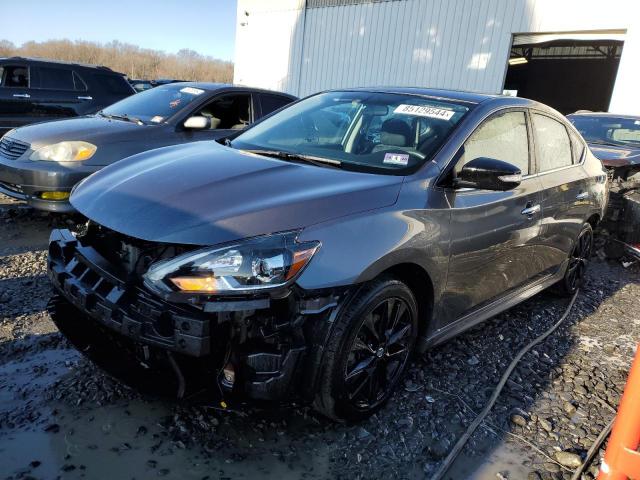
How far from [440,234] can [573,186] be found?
→ 6.23 ft

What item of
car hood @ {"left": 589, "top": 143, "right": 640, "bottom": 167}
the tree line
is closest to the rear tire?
car hood @ {"left": 589, "top": 143, "right": 640, "bottom": 167}

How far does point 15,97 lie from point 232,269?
25.4 ft

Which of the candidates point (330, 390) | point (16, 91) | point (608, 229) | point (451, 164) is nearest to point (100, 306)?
point (330, 390)

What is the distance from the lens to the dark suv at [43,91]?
8.02 metres

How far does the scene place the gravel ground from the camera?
2.21 metres

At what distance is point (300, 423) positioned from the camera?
2547mm

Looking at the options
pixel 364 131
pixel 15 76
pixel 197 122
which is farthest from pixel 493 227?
pixel 15 76

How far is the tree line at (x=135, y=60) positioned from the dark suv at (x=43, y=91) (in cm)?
5871

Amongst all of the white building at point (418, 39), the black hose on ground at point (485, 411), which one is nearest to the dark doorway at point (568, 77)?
the white building at point (418, 39)

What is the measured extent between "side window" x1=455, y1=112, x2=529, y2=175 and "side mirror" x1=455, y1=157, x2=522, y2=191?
10cm

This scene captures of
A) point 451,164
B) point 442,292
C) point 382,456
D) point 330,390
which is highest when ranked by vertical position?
point 451,164

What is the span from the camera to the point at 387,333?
258 centimetres

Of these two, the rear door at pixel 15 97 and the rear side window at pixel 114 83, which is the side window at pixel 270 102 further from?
the rear door at pixel 15 97

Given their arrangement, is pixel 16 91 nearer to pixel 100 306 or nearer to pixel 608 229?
pixel 100 306
